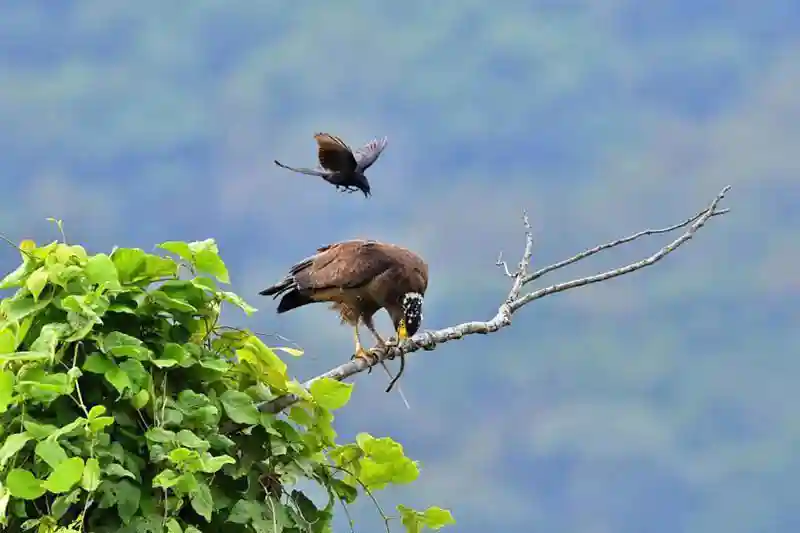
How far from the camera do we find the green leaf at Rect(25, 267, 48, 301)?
7.63 feet

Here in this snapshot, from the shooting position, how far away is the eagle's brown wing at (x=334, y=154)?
377 cm

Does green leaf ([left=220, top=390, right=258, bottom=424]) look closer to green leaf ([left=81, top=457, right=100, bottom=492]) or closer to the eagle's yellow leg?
green leaf ([left=81, top=457, right=100, bottom=492])

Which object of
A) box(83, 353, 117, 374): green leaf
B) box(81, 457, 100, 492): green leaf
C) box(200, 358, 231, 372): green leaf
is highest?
box(200, 358, 231, 372): green leaf

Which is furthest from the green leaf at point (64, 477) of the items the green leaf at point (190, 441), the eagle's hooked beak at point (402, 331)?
the eagle's hooked beak at point (402, 331)

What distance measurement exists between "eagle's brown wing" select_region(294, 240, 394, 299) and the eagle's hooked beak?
27cm

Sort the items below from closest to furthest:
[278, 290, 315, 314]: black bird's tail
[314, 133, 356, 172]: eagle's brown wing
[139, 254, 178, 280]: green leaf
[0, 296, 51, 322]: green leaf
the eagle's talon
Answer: [0, 296, 51, 322]: green leaf, [139, 254, 178, 280]: green leaf, [314, 133, 356, 172]: eagle's brown wing, the eagle's talon, [278, 290, 315, 314]: black bird's tail

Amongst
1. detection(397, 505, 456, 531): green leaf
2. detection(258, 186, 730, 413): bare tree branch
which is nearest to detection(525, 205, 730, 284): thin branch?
detection(258, 186, 730, 413): bare tree branch

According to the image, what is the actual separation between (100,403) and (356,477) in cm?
74

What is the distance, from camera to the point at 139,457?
2.34 m

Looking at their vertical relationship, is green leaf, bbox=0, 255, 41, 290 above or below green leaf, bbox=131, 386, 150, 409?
above

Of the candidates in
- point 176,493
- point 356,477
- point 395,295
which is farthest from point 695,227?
point 176,493

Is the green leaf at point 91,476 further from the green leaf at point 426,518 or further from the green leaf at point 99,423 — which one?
the green leaf at point 426,518

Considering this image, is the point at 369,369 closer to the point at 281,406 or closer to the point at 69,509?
the point at 281,406

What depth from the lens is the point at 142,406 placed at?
91.3 inches
